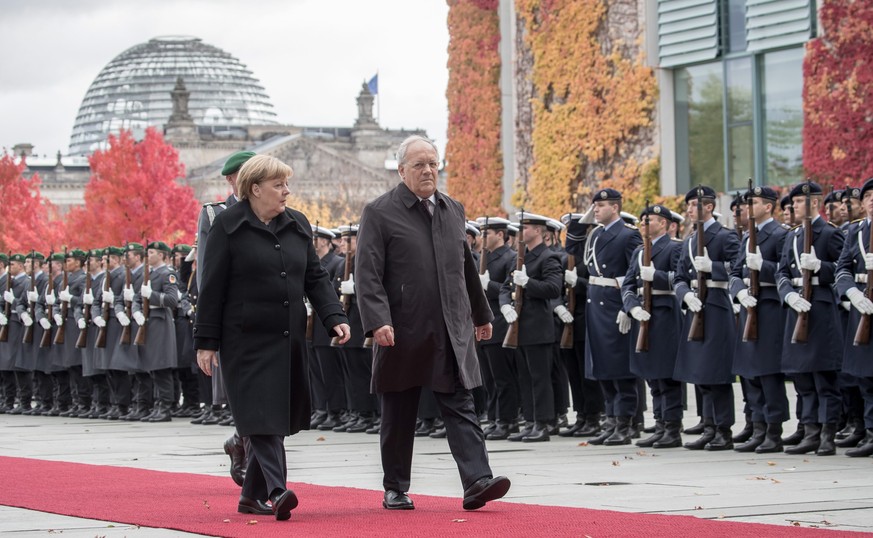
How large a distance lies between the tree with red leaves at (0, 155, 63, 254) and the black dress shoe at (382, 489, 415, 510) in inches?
2072

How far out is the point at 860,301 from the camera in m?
11.3

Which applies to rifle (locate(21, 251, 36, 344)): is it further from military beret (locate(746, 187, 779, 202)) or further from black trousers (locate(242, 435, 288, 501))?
black trousers (locate(242, 435, 288, 501))

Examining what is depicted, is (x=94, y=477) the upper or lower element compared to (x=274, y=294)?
lower

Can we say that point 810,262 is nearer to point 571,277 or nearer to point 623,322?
point 623,322

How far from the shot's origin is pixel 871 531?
7.29 metres

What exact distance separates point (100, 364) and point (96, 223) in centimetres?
3694

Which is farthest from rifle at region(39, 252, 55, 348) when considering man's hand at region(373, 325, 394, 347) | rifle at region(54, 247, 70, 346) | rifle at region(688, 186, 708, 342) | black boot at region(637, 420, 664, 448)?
man's hand at region(373, 325, 394, 347)

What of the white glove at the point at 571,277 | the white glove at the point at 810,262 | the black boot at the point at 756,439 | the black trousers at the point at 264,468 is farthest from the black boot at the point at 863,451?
the black trousers at the point at 264,468

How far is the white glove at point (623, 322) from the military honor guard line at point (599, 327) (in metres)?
0.03

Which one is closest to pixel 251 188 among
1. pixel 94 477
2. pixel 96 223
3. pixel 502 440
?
pixel 94 477

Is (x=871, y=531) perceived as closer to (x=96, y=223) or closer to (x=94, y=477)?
(x=94, y=477)

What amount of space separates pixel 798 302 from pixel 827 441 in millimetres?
1037

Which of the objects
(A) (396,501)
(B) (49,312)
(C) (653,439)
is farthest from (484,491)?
(B) (49,312)

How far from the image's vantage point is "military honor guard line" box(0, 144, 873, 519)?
8586 mm
